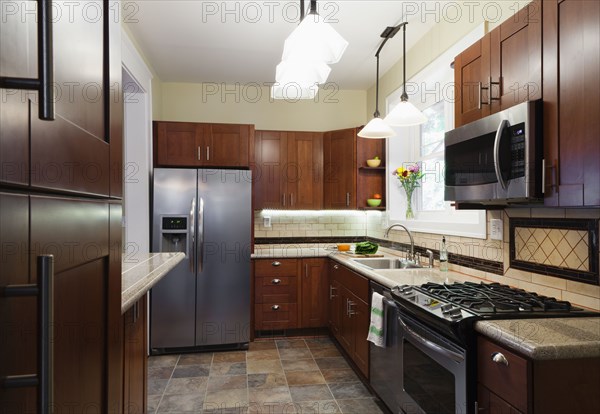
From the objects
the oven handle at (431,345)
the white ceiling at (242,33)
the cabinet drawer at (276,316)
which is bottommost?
the cabinet drawer at (276,316)

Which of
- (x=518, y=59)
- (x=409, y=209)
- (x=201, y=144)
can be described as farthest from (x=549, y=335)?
(x=201, y=144)

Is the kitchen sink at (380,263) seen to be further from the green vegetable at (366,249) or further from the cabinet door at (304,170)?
the cabinet door at (304,170)

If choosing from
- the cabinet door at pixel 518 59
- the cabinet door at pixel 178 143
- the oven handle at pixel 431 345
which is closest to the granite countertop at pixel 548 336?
the oven handle at pixel 431 345

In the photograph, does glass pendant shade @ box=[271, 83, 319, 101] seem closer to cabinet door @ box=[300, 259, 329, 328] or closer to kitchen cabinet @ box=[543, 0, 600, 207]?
kitchen cabinet @ box=[543, 0, 600, 207]

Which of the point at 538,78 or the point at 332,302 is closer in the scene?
the point at 538,78

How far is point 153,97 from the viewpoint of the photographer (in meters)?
3.84

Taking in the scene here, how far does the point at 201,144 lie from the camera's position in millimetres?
3740

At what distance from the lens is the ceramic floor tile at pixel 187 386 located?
9.09ft

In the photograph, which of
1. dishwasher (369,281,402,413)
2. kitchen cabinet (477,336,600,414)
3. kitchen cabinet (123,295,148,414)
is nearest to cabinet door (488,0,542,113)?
kitchen cabinet (477,336,600,414)

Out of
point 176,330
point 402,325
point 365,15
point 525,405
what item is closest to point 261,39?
point 365,15

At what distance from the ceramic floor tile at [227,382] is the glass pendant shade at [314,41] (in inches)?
95.3

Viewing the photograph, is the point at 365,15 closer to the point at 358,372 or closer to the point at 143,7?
the point at 143,7

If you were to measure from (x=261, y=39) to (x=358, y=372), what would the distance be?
287 cm

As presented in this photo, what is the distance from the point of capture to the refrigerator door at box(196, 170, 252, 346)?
139 inches
